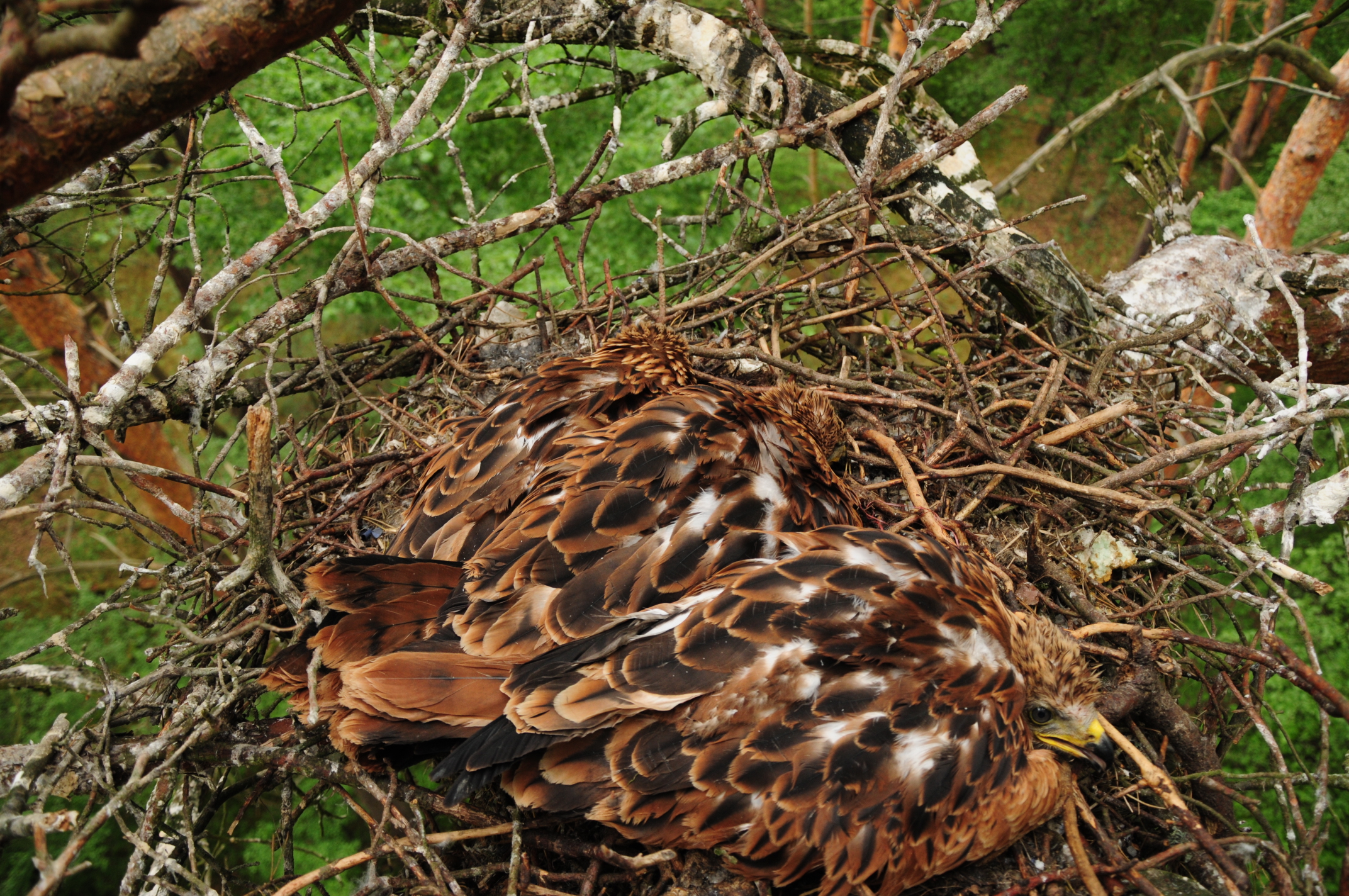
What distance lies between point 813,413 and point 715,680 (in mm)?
1351

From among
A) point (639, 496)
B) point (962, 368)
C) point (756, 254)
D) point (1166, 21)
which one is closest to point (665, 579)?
point (639, 496)

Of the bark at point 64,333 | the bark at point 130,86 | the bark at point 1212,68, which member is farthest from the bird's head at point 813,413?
the bark at point 1212,68

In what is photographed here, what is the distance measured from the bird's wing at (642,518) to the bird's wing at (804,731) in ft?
0.64

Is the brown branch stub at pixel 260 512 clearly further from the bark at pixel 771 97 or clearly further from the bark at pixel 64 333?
the bark at pixel 64 333

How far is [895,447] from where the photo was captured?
10.8 ft

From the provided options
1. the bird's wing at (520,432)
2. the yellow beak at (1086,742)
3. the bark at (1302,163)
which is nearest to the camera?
the yellow beak at (1086,742)

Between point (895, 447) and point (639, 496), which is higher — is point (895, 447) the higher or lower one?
the lower one

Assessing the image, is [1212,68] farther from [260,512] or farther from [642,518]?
[260,512]

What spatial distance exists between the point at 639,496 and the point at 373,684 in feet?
3.24

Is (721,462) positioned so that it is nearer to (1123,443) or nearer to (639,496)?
(639,496)

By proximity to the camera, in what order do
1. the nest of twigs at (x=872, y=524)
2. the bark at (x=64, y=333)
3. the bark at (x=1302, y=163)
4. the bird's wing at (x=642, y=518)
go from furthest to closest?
the bark at (x=1302, y=163) < the bark at (x=64, y=333) < the bird's wing at (x=642, y=518) < the nest of twigs at (x=872, y=524)

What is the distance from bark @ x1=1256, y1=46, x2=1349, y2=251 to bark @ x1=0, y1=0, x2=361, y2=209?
6320mm

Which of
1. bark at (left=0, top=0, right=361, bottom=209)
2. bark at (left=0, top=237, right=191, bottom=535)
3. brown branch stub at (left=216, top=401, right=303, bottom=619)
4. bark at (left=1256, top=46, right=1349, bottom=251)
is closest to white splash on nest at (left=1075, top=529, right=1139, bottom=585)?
brown branch stub at (left=216, top=401, right=303, bottom=619)

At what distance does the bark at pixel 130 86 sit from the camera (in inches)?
45.7
